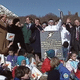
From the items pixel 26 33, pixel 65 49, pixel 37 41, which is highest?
pixel 26 33

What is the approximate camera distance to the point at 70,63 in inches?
212

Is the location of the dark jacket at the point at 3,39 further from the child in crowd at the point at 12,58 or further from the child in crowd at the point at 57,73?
the child in crowd at the point at 57,73

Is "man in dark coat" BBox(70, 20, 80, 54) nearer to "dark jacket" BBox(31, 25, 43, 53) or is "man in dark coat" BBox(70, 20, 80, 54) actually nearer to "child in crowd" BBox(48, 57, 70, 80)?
"dark jacket" BBox(31, 25, 43, 53)

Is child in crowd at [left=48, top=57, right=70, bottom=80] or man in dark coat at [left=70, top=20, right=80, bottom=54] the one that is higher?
man in dark coat at [left=70, top=20, right=80, bottom=54]

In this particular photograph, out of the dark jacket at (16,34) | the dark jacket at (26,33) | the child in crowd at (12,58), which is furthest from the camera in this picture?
the dark jacket at (26,33)

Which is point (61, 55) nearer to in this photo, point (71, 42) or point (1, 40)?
point (71, 42)

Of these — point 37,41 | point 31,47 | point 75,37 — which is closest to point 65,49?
point 75,37

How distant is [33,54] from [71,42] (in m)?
1.46

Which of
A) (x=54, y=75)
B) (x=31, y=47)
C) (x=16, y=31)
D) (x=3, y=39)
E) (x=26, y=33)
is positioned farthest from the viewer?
(x=31, y=47)

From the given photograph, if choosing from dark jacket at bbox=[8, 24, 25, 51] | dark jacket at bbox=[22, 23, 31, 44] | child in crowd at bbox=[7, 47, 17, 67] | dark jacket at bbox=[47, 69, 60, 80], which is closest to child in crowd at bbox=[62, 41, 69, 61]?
dark jacket at bbox=[22, 23, 31, 44]

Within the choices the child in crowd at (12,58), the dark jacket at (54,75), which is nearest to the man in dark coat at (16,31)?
the child in crowd at (12,58)

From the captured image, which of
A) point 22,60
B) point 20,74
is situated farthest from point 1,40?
point 20,74

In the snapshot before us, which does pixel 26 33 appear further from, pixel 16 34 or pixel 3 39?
pixel 3 39

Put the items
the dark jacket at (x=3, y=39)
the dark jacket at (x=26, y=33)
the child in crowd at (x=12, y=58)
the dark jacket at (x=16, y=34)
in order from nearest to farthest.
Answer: the child in crowd at (x=12, y=58), the dark jacket at (x=3, y=39), the dark jacket at (x=16, y=34), the dark jacket at (x=26, y=33)
